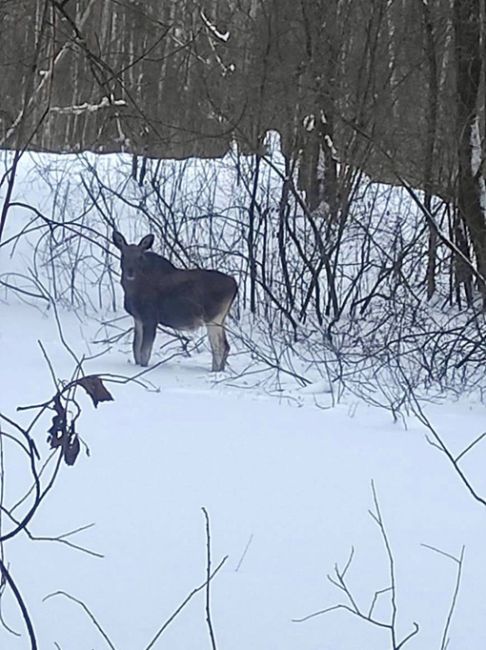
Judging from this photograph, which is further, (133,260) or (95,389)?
(133,260)

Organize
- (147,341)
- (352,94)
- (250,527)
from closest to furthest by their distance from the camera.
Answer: (250,527) < (147,341) < (352,94)

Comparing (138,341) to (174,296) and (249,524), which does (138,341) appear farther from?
(249,524)

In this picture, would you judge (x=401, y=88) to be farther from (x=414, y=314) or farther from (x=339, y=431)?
(x=339, y=431)

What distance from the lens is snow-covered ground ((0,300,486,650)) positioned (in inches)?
138

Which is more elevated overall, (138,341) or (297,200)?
(297,200)

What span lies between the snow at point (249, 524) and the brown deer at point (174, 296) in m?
1.94

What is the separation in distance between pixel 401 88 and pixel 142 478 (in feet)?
28.7

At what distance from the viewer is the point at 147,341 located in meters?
9.77

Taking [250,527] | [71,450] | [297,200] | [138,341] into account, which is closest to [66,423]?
[71,450]

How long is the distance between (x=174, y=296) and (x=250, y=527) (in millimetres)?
5552

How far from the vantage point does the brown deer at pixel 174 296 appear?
9922mm

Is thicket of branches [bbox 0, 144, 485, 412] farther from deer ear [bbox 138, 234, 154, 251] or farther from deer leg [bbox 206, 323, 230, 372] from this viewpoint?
deer ear [bbox 138, 234, 154, 251]

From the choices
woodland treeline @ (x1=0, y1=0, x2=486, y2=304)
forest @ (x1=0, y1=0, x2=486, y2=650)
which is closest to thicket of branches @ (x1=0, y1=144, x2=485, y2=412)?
forest @ (x1=0, y1=0, x2=486, y2=650)

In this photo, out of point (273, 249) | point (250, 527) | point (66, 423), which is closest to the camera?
point (66, 423)
